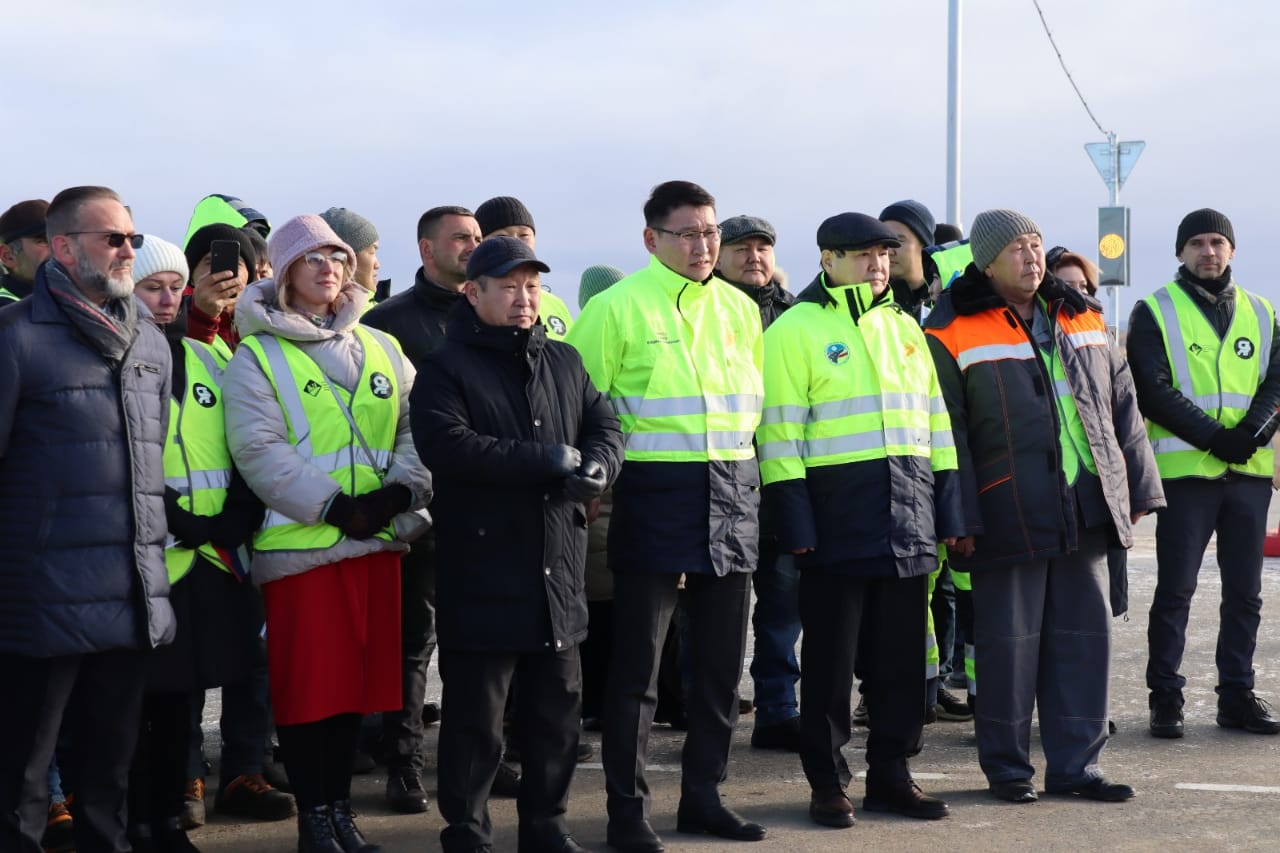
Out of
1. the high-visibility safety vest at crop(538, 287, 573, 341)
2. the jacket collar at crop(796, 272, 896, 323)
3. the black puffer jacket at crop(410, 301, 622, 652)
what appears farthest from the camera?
the high-visibility safety vest at crop(538, 287, 573, 341)

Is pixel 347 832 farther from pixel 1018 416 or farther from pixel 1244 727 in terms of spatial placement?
pixel 1244 727

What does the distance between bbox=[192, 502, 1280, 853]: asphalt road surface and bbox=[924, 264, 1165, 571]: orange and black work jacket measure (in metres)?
1.01

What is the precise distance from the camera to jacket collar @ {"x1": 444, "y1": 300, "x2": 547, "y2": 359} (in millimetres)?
5465

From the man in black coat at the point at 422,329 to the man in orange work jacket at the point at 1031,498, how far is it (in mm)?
2016

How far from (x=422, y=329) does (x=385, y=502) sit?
141cm

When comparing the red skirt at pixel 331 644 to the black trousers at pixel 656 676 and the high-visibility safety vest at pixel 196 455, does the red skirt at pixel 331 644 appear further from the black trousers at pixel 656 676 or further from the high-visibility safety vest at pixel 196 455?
the black trousers at pixel 656 676

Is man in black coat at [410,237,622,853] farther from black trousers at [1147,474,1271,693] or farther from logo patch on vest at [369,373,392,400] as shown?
black trousers at [1147,474,1271,693]

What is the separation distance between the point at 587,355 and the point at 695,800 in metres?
1.68

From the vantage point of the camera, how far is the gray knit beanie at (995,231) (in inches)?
257

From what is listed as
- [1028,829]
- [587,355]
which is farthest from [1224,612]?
[587,355]

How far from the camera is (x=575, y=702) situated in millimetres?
5566

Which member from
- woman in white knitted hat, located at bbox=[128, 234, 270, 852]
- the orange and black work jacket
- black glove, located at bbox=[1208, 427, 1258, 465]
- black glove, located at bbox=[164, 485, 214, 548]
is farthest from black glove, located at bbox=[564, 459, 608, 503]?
black glove, located at bbox=[1208, 427, 1258, 465]

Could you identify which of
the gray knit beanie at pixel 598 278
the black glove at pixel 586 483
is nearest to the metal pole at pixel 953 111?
the gray knit beanie at pixel 598 278

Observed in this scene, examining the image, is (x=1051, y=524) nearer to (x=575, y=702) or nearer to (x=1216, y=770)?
(x=1216, y=770)
